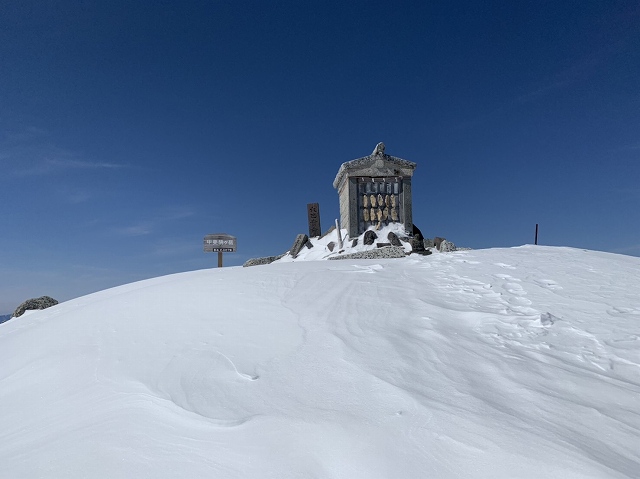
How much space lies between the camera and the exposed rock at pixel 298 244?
1307 centimetres

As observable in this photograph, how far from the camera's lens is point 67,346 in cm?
257

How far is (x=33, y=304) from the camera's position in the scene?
749 cm

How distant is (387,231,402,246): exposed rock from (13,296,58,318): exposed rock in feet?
27.8

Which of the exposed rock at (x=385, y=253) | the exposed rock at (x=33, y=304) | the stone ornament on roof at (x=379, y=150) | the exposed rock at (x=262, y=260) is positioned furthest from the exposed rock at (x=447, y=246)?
the exposed rock at (x=33, y=304)

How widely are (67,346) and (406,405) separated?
2.32 metres

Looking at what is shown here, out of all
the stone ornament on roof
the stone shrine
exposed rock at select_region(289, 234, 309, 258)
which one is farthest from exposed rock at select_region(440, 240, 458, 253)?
exposed rock at select_region(289, 234, 309, 258)

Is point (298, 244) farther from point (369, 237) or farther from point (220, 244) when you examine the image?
point (369, 237)

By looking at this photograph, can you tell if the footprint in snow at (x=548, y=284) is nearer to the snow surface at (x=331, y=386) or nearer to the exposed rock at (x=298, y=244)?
the snow surface at (x=331, y=386)

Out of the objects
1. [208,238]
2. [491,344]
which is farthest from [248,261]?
[491,344]

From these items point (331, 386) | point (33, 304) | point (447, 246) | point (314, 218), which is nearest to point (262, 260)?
point (314, 218)

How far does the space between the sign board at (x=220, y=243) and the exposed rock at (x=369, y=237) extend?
4.55m

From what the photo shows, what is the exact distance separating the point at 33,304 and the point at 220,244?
19.2ft

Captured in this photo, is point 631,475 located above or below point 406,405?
below

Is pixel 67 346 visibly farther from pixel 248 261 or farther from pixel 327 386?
pixel 248 261
